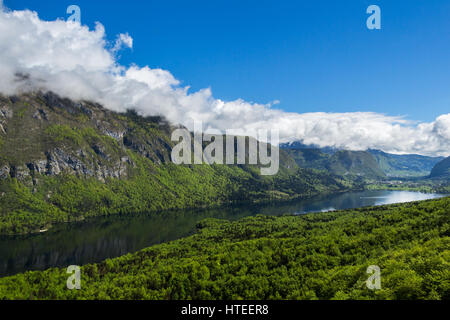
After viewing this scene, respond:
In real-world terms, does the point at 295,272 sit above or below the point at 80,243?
above

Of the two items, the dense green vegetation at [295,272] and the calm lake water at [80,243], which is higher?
the dense green vegetation at [295,272]

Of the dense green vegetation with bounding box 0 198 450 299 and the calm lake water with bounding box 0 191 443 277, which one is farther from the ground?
the dense green vegetation with bounding box 0 198 450 299

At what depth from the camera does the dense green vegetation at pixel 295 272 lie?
35.3 meters

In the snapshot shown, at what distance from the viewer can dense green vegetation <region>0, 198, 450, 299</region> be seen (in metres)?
35.3

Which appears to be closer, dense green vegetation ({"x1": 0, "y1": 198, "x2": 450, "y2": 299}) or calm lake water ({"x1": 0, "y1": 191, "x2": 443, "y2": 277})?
dense green vegetation ({"x1": 0, "y1": 198, "x2": 450, "y2": 299})

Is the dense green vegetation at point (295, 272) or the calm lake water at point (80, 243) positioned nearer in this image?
the dense green vegetation at point (295, 272)

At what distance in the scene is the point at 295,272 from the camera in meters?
57.7

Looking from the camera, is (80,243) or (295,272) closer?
(295,272)
